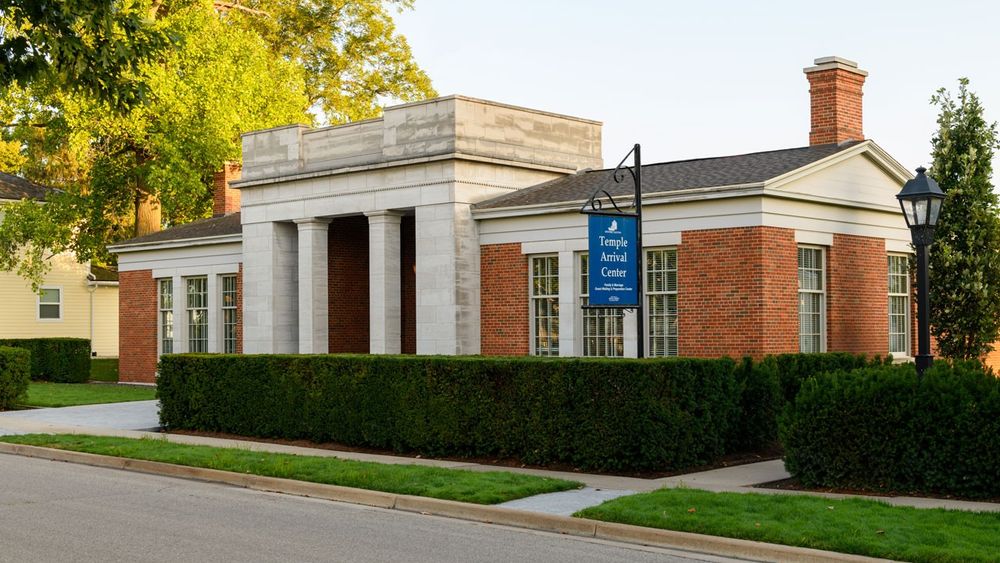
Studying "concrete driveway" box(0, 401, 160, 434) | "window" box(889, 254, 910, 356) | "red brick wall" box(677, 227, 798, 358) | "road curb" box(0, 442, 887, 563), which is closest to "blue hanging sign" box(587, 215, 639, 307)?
"red brick wall" box(677, 227, 798, 358)

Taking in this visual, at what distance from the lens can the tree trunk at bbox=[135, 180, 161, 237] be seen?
41906 mm

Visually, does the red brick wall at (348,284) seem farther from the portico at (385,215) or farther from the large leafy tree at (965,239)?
the large leafy tree at (965,239)

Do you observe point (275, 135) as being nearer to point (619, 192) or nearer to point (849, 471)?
point (619, 192)

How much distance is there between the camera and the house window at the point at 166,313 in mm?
34156

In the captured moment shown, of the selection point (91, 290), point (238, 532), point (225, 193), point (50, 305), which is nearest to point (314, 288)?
point (225, 193)

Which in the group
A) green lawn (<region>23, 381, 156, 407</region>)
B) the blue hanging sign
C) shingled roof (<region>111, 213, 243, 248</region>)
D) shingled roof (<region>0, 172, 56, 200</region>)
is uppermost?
shingled roof (<region>0, 172, 56, 200</region>)

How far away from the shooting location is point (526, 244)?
80.0 ft

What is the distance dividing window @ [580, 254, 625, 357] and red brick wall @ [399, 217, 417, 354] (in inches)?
256

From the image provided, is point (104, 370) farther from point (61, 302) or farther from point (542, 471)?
point (542, 471)

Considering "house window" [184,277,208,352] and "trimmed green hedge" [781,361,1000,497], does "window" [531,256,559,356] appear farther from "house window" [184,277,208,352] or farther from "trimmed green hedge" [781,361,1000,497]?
"house window" [184,277,208,352]

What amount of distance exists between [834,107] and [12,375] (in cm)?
1883

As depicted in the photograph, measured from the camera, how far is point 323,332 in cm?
2803

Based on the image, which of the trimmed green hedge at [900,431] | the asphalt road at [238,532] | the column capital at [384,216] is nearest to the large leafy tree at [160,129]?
the column capital at [384,216]

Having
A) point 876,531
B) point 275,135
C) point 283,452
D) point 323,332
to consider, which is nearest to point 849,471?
point 876,531
